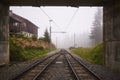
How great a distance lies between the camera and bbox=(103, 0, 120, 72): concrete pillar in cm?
1548

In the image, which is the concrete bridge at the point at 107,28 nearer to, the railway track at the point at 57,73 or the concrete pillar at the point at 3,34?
the concrete pillar at the point at 3,34

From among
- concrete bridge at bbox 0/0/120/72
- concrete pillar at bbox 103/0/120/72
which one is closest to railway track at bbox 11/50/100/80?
concrete pillar at bbox 103/0/120/72

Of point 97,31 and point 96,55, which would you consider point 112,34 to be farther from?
point 97,31

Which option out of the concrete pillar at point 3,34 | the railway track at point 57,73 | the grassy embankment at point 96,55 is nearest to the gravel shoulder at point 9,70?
the railway track at point 57,73

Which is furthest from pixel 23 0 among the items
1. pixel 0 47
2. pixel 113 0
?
pixel 113 0

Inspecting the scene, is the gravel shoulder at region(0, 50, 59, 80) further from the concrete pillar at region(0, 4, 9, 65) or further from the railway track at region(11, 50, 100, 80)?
the concrete pillar at region(0, 4, 9, 65)

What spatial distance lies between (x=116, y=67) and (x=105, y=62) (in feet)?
11.2

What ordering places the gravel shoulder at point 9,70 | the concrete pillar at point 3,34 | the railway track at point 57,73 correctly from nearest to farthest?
the railway track at point 57,73, the gravel shoulder at point 9,70, the concrete pillar at point 3,34

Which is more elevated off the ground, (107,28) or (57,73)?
(107,28)

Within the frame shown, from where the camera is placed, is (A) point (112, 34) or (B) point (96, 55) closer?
(A) point (112, 34)

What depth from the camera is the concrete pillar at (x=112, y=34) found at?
15.5 metres

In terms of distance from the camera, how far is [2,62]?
19.8 meters

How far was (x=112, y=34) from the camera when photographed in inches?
656

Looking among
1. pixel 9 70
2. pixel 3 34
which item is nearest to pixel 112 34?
pixel 9 70
